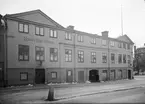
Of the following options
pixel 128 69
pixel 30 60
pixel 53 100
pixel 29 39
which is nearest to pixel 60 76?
pixel 30 60

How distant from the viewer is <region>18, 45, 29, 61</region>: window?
22509 mm

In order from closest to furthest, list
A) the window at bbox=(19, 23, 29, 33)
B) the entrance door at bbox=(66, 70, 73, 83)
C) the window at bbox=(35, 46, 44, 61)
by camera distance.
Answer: the window at bbox=(19, 23, 29, 33) < the window at bbox=(35, 46, 44, 61) < the entrance door at bbox=(66, 70, 73, 83)

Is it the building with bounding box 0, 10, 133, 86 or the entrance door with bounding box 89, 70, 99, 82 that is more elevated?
the building with bounding box 0, 10, 133, 86

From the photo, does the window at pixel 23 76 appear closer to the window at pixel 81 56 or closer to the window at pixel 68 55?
the window at pixel 68 55

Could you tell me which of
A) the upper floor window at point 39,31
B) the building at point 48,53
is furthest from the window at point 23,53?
the upper floor window at point 39,31

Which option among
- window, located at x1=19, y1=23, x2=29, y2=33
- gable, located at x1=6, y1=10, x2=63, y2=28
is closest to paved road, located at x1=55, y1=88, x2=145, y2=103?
window, located at x1=19, y1=23, x2=29, y2=33

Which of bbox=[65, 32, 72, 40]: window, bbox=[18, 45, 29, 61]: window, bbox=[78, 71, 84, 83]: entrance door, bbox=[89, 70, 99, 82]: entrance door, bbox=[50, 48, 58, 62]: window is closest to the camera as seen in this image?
bbox=[18, 45, 29, 61]: window

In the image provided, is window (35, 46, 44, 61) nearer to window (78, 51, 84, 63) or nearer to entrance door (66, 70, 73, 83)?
entrance door (66, 70, 73, 83)

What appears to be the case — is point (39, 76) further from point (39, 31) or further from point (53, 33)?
point (53, 33)

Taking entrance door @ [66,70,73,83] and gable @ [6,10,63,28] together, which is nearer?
gable @ [6,10,63,28]

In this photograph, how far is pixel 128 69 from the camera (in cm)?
4184

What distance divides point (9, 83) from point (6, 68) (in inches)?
78.6

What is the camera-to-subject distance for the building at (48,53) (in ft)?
70.9

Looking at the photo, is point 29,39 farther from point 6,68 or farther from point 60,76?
point 60,76
